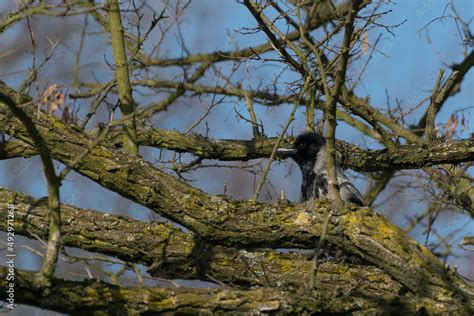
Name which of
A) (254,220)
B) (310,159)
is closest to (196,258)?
(254,220)

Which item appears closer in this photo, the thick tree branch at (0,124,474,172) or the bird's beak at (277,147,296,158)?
the thick tree branch at (0,124,474,172)

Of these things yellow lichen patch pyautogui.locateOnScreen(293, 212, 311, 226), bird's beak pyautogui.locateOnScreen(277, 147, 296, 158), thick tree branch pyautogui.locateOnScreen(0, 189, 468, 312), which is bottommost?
thick tree branch pyautogui.locateOnScreen(0, 189, 468, 312)

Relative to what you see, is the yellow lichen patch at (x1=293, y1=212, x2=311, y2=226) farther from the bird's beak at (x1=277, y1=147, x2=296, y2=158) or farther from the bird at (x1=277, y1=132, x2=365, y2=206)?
the bird's beak at (x1=277, y1=147, x2=296, y2=158)

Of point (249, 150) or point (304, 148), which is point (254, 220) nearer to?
point (249, 150)

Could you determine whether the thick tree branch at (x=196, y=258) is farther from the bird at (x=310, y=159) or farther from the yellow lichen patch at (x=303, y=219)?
the bird at (x=310, y=159)

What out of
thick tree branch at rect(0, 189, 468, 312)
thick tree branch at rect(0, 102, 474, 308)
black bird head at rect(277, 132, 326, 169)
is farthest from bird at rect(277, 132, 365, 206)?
thick tree branch at rect(0, 102, 474, 308)

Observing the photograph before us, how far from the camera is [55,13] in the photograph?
360 centimetres

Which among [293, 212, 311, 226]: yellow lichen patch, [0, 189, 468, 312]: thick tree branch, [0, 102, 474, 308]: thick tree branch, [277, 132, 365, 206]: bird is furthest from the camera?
[277, 132, 365, 206]: bird

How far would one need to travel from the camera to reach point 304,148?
764cm

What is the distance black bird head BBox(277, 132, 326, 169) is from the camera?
7.52 metres

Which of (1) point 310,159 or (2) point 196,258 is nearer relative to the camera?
(2) point 196,258

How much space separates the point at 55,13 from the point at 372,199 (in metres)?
5.71

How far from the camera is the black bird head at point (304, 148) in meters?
7.52

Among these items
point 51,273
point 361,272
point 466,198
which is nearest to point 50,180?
point 51,273
